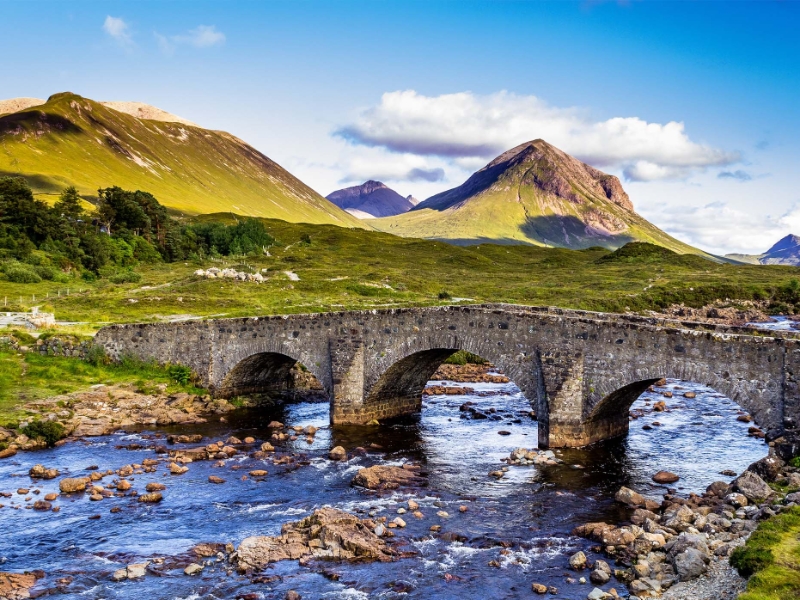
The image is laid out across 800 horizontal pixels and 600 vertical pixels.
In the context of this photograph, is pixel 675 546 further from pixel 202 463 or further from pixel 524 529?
pixel 202 463

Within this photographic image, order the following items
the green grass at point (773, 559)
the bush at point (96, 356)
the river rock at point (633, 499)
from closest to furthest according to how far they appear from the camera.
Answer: the green grass at point (773, 559)
the river rock at point (633, 499)
the bush at point (96, 356)

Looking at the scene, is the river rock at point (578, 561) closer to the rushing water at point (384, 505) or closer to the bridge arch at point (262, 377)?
the rushing water at point (384, 505)

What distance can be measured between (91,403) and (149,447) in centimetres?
722

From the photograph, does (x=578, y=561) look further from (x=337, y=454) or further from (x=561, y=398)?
(x=337, y=454)

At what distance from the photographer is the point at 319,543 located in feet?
67.7

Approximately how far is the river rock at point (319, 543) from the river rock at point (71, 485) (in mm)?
8832

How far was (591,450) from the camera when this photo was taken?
29250 mm

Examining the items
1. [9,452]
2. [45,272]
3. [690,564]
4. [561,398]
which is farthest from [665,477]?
[45,272]

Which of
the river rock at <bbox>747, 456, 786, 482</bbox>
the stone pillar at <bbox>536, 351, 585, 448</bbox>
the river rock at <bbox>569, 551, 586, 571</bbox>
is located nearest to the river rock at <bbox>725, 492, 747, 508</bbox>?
the river rock at <bbox>747, 456, 786, 482</bbox>

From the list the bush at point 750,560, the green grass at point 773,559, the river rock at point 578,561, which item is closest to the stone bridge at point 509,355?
the green grass at point 773,559

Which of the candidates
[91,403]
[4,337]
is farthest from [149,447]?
[4,337]

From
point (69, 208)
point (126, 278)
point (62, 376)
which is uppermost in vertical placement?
point (69, 208)

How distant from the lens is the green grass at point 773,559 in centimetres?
1425

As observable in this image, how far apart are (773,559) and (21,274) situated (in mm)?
71933
